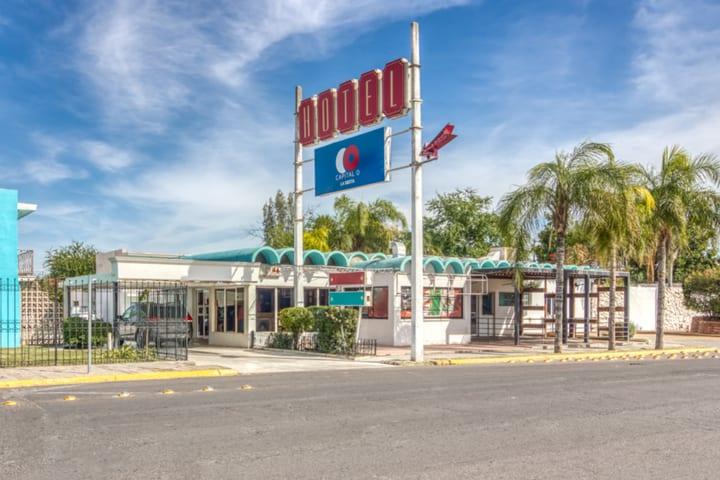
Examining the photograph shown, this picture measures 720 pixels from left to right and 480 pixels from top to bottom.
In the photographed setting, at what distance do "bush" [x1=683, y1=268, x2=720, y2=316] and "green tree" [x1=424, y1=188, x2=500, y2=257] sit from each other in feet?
51.3

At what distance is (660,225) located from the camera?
27.2 metres

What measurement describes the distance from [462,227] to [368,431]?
45992 mm

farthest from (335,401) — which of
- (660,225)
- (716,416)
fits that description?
(660,225)

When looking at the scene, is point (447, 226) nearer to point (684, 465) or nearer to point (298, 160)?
point (298, 160)

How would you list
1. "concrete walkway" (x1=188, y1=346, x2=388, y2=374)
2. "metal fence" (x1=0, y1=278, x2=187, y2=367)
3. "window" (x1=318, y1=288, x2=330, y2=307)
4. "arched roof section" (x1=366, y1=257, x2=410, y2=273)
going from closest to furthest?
"concrete walkway" (x1=188, y1=346, x2=388, y2=374) → "metal fence" (x1=0, y1=278, x2=187, y2=367) → "arched roof section" (x1=366, y1=257, x2=410, y2=273) → "window" (x1=318, y1=288, x2=330, y2=307)

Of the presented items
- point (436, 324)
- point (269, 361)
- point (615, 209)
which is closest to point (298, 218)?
point (436, 324)

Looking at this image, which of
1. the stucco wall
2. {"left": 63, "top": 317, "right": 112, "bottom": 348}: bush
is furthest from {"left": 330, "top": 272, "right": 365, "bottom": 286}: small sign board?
the stucco wall

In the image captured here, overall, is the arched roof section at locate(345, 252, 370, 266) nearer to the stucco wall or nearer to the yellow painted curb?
the yellow painted curb

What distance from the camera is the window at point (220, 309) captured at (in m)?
27.4

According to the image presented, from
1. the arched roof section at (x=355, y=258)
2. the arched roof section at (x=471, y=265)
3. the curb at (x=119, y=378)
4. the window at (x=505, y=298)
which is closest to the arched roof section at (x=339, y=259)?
the arched roof section at (x=355, y=258)

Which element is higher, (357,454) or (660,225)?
(660,225)

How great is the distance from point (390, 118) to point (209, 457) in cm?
1655

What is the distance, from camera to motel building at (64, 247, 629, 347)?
25.1 m

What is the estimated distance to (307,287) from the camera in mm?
27859
